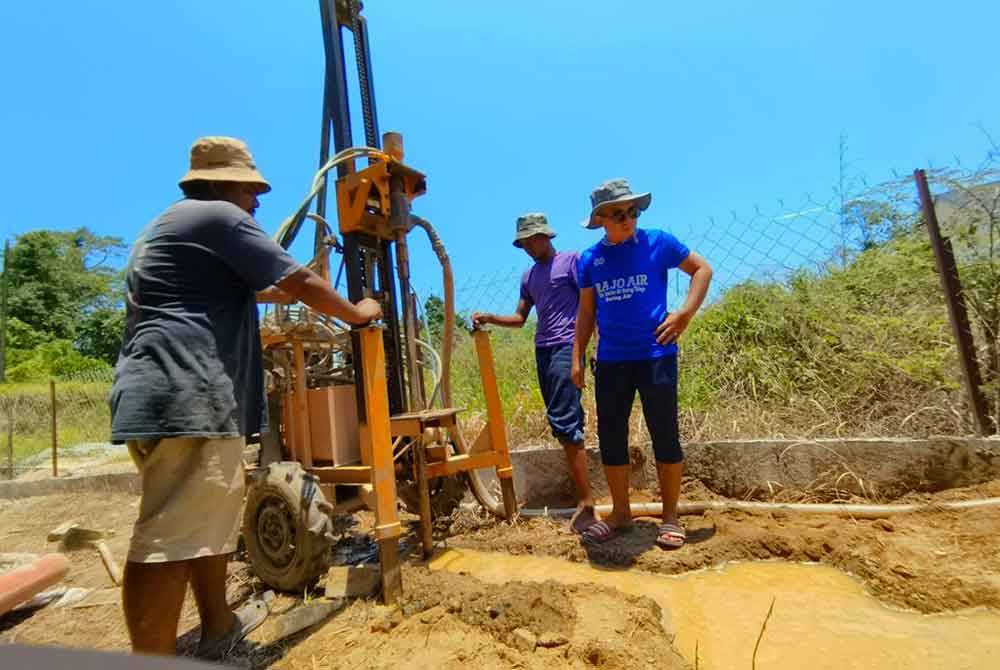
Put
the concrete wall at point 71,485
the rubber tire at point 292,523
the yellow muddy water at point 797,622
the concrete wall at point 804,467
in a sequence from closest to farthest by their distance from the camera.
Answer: the yellow muddy water at point 797,622 < the rubber tire at point 292,523 < the concrete wall at point 804,467 < the concrete wall at point 71,485

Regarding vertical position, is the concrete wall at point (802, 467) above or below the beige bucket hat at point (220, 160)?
below

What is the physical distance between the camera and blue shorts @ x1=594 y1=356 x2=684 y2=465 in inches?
111

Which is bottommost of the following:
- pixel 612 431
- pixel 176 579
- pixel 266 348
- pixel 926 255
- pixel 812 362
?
pixel 176 579

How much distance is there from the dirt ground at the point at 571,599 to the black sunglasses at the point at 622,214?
1619 mm

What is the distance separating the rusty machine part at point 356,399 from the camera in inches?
97.9

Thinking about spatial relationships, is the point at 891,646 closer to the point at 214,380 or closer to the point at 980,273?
the point at 214,380

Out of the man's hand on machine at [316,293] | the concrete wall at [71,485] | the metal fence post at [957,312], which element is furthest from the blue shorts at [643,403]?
the concrete wall at [71,485]

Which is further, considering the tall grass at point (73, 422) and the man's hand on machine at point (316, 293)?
the tall grass at point (73, 422)

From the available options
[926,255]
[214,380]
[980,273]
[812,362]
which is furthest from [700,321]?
[214,380]

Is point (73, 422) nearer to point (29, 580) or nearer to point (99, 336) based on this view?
point (29, 580)

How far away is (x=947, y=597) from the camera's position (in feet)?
6.63

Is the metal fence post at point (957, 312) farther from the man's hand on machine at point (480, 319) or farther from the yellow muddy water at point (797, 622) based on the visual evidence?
the man's hand on machine at point (480, 319)

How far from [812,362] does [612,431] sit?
1969 millimetres

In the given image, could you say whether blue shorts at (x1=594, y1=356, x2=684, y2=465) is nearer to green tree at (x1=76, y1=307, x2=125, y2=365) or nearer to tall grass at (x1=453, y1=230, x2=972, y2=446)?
tall grass at (x1=453, y1=230, x2=972, y2=446)
